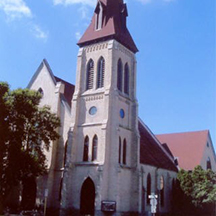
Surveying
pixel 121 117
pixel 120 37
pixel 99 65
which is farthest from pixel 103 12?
pixel 121 117

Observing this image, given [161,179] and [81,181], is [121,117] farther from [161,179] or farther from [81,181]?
[161,179]

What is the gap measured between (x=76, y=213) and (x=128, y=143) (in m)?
8.88

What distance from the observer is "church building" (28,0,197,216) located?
31.7 metres

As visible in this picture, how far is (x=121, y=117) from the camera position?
3500cm

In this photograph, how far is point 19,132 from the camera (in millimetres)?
29625

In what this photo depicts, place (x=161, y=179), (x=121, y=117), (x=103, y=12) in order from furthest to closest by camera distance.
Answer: (x=161, y=179) < (x=103, y=12) < (x=121, y=117)

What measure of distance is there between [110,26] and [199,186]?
830 inches

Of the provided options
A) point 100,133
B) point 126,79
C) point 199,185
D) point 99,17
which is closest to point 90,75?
point 126,79

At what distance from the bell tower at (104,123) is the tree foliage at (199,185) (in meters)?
9.19

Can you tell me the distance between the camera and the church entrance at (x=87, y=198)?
104 ft

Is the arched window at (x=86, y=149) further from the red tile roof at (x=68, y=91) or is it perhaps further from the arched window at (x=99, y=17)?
the arched window at (x=99, y=17)

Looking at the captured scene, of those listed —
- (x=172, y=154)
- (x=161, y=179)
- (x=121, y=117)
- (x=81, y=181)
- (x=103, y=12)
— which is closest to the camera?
(x=81, y=181)

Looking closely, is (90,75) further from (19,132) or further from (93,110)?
(19,132)

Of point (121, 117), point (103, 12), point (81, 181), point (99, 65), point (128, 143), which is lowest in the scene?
point (81, 181)
